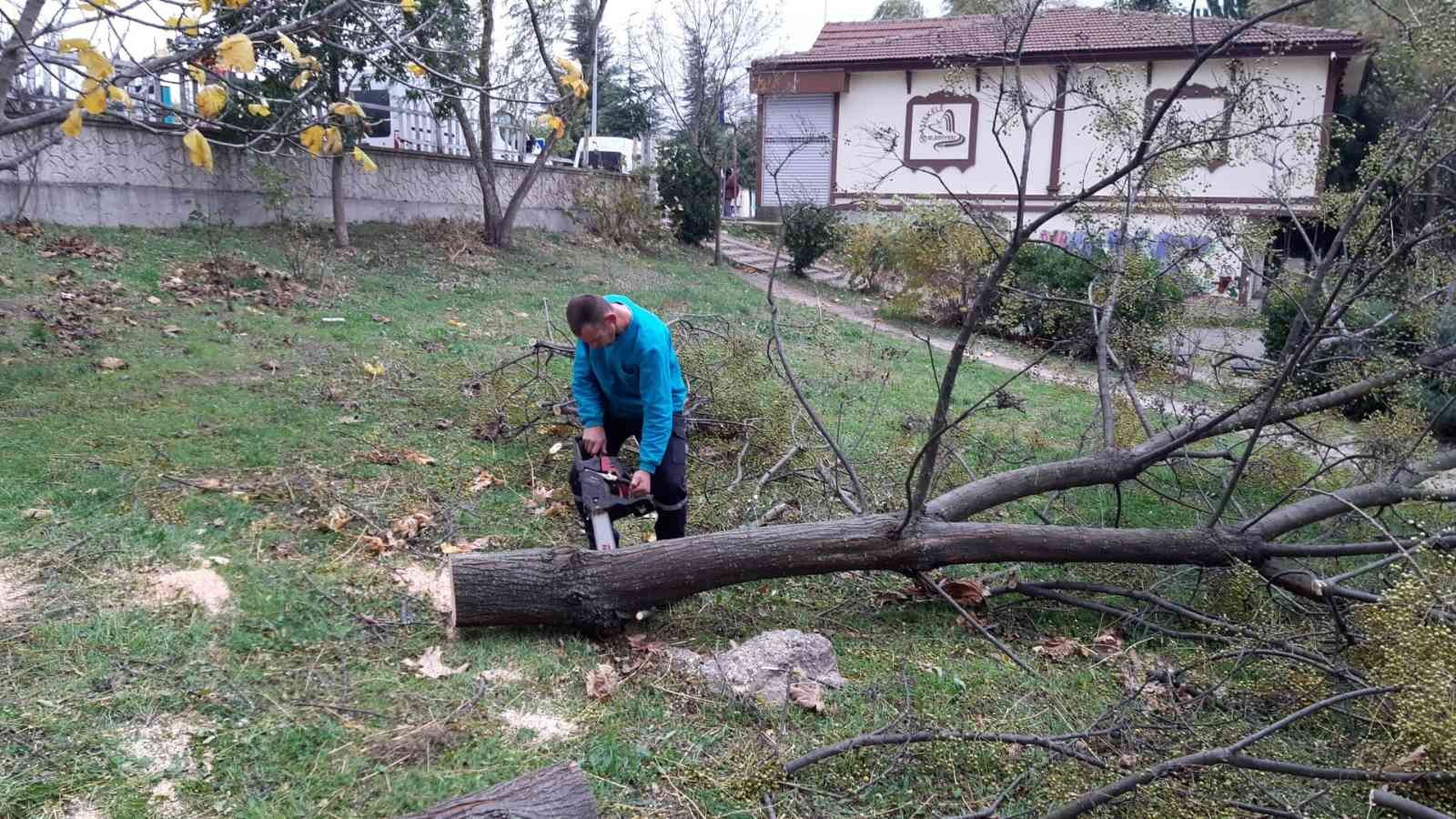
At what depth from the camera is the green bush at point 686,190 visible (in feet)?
59.3

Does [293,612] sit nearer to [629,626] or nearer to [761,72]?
[629,626]

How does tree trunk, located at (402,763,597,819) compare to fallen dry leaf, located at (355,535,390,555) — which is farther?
fallen dry leaf, located at (355,535,390,555)

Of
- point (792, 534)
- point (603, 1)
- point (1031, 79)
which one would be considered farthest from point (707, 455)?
point (1031, 79)

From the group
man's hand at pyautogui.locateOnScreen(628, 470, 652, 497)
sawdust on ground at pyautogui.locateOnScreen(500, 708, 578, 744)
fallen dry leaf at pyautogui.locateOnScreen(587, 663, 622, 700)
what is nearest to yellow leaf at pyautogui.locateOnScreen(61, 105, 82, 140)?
man's hand at pyautogui.locateOnScreen(628, 470, 652, 497)

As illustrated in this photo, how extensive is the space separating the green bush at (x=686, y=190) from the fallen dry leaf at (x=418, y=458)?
43.4 ft

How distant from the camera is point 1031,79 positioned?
59.0 ft

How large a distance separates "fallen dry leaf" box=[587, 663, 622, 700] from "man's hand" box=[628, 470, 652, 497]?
70 cm

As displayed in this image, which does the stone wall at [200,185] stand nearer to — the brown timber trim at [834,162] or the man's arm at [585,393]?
the man's arm at [585,393]

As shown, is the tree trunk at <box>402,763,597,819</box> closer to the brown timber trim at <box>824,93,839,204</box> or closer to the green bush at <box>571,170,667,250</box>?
the green bush at <box>571,170,667,250</box>

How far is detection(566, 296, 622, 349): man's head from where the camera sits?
12.2 feet

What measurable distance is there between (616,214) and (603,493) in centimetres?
1395

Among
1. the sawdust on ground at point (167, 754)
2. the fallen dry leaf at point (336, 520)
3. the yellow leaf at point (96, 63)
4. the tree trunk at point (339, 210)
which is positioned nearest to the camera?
the sawdust on ground at point (167, 754)

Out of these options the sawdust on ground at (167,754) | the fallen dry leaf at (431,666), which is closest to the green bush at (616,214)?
the fallen dry leaf at (431,666)

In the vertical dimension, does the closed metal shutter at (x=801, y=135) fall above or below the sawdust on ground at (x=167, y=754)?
above
